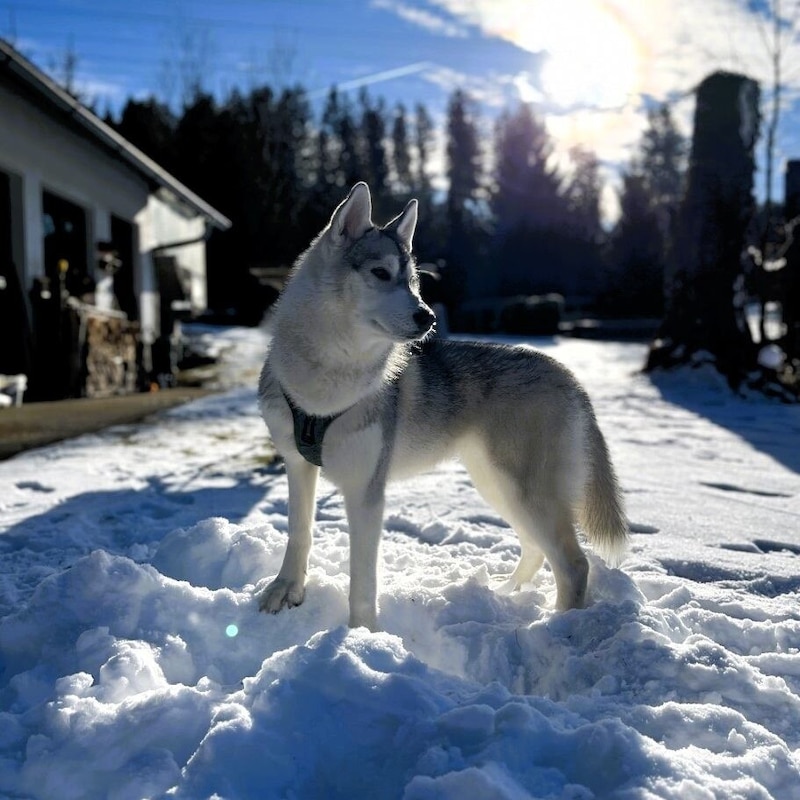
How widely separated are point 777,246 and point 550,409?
38.6 ft

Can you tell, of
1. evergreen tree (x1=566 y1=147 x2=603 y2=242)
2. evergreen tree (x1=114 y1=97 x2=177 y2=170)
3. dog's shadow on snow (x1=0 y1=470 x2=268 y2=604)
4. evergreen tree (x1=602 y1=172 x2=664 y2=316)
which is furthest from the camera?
evergreen tree (x1=566 y1=147 x2=603 y2=242)

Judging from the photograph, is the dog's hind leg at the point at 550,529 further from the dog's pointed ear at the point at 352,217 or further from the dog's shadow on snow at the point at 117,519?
the dog's shadow on snow at the point at 117,519

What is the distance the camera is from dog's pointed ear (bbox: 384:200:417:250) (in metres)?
3.27

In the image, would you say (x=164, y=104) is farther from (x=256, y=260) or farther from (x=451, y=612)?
(x=451, y=612)

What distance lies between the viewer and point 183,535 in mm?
3408

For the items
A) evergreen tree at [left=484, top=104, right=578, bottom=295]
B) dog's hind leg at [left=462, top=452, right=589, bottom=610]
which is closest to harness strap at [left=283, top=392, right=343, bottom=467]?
dog's hind leg at [left=462, top=452, right=589, bottom=610]

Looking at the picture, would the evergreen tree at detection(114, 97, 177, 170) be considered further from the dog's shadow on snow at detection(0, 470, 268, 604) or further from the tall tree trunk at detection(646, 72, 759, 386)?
the dog's shadow on snow at detection(0, 470, 268, 604)

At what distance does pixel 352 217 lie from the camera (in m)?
3.00

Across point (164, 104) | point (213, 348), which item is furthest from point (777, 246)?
point (164, 104)

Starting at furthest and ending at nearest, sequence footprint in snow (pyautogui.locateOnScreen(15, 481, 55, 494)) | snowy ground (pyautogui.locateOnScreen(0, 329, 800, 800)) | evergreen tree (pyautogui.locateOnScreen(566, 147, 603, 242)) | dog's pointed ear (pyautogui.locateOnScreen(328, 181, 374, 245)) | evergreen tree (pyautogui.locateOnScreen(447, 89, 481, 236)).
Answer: evergreen tree (pyautogui.locateOnScreen(447, 89, 481, 236)), evergreen tree (pyautogui.locateOnScreen(566, 147, 603, 242)), footprint in snow (pyautogui.locateOnScreen(15, 481, 55, 494)), dog's pointed ear (pyautogui.locateOnScreen(328, 181, 374, 245)), snowy ground (pyautogui.locateOnScreen(0, 329, 800, 800))

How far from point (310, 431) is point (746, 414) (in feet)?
25.6

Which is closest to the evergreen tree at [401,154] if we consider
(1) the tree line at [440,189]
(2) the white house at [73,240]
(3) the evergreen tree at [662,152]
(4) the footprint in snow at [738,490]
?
(1) the tree line at [440,189]

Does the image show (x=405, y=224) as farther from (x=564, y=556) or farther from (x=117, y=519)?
(x=117, y=519)

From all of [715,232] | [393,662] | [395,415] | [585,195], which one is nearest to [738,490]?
[395,415]
